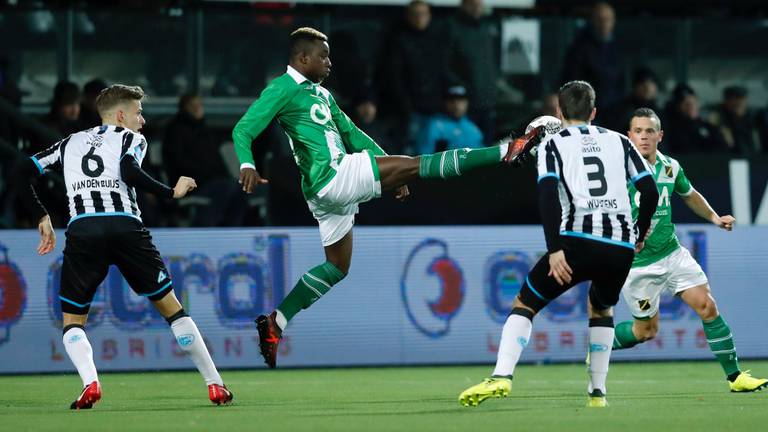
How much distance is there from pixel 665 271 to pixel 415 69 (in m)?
4.80

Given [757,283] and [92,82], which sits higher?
[92,82]

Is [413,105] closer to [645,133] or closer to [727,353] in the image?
[645,133]

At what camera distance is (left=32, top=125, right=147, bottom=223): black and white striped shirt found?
28.2ft

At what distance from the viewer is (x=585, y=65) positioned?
14.2 metres

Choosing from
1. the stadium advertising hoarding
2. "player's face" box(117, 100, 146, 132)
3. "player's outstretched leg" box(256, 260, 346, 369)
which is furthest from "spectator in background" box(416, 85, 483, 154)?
"player's face" box(117, 100, 146, 132)

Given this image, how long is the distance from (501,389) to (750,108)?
319 inches

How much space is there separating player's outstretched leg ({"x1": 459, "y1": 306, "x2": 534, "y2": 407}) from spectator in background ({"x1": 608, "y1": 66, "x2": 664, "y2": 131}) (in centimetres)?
633

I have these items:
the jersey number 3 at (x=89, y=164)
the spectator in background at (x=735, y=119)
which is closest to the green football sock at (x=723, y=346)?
the jersey number 3 at (x=89, y=164)

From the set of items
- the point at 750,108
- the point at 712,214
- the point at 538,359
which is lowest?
the point at 538,359

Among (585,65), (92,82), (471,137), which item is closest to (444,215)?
(471,137)

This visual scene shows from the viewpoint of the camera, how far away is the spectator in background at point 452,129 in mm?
13758

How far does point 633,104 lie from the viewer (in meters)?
14.4

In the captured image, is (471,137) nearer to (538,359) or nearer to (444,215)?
(444,215)

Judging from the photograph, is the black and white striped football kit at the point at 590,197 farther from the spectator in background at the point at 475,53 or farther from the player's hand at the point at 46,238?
the spectator in background at the point at 475,53
